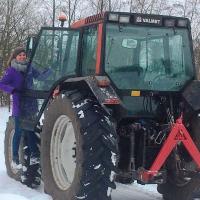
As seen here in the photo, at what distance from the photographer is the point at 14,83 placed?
670 centimetres

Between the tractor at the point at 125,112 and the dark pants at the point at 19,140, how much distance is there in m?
0.94

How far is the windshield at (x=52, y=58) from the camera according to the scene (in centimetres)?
591

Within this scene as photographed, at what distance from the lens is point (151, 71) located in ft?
17.7

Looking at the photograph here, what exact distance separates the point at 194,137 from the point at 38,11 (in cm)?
2620

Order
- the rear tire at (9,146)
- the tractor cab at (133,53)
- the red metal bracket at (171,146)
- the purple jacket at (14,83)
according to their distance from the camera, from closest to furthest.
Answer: the red metal bracket at (171,146)
the tractor cab at (133,53)
the purple jacket at (14,83)
the rear tire at (9,146)

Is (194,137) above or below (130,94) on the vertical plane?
below

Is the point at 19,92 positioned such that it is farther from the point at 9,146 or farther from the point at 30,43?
the point at 9,146

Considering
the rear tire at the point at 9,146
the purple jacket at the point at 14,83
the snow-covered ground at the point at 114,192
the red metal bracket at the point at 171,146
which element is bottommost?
the snow-covered ground at the point at 114,192

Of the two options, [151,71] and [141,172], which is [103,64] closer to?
[151,71]

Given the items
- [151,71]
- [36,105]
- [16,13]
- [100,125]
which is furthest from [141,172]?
[16,13]

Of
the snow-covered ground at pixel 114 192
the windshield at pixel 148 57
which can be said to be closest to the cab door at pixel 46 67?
the windshield at pixel 148 57

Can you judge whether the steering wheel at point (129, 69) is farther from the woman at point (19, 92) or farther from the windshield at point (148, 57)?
the woman at point (19, 92)

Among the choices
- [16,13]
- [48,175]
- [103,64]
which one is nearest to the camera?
[103,64]

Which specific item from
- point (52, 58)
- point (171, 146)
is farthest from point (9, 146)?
point (171, 146)
